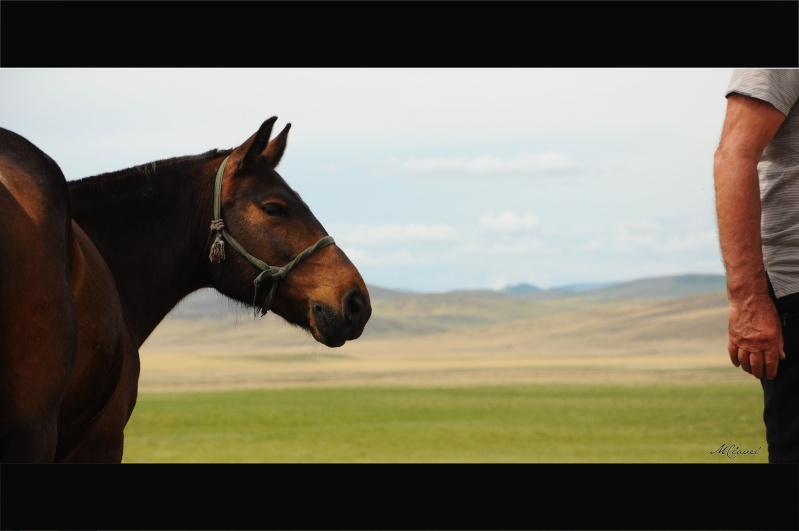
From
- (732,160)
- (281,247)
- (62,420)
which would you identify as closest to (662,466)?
(732,160)

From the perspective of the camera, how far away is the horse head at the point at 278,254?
187 inches

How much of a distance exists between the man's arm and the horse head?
6.53 ft

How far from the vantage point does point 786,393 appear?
10.9ft

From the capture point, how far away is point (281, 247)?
15.8 feet

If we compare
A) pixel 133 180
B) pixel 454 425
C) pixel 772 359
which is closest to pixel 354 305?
pixel 133 180

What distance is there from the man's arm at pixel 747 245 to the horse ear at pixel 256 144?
2.35m

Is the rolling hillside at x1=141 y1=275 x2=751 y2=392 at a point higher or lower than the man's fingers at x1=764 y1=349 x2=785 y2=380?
lower

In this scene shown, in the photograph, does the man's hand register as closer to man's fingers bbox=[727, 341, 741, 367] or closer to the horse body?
man's fingers bbox=[727, 341, 741, 367]

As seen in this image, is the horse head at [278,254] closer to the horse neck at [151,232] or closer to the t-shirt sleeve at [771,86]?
the horse neck at [151,232]

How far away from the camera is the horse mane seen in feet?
15.4

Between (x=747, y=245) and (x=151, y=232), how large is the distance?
2.88 m

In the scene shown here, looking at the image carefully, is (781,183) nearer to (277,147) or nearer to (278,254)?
(278,254)

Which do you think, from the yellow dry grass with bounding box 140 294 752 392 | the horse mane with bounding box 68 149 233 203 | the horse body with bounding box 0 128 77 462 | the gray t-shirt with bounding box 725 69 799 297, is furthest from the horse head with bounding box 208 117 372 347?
the yellow dry grass with bounding box 140 294 752 392

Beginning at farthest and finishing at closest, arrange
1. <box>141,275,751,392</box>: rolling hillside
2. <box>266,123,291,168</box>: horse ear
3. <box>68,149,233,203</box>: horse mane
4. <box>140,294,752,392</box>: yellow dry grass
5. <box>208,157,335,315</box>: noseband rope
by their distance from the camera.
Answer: <box>141,275,751,392</box>: rolling hillside, <box>140,294,752,392</box>: yellow dry grass, <box>266,123,291,168</box>: horse ear, <box>208,157,335,315</box>: noseband rope, <box>68,149,233,203</box>: horse mane
